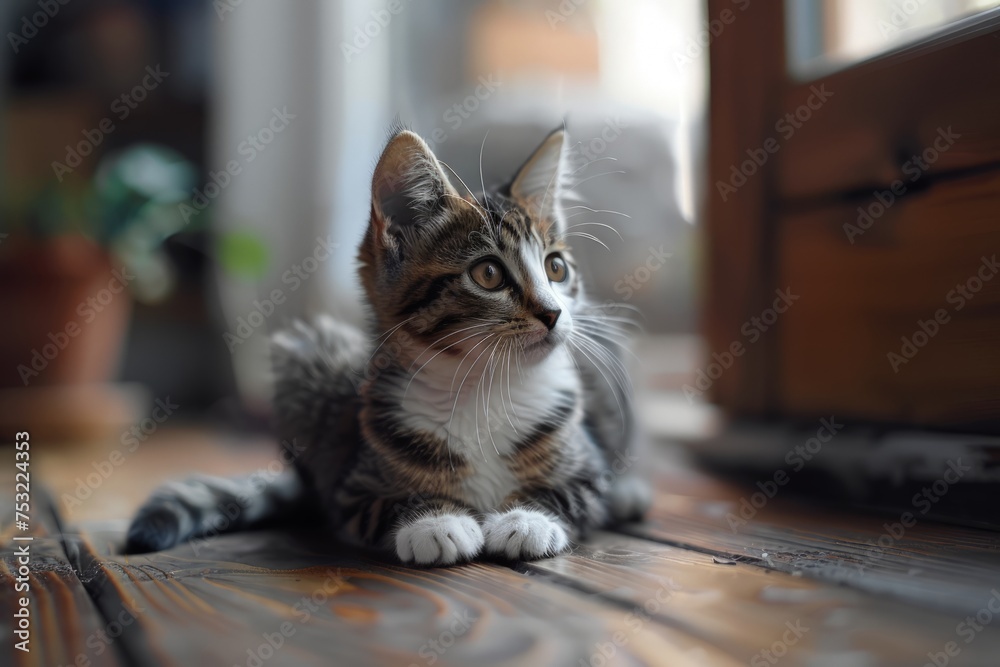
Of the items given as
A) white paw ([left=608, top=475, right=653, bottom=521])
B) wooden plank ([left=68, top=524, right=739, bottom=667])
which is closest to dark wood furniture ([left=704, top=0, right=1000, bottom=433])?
white paw ([left=608, top=475, right=653, bottom=521])

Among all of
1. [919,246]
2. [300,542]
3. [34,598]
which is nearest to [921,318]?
[919,246]

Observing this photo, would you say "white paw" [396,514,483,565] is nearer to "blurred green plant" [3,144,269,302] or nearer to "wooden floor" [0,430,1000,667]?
"wooden floor" [0,430,1000,667]

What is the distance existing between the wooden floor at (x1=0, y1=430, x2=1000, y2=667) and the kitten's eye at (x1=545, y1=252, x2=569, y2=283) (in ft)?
1.55

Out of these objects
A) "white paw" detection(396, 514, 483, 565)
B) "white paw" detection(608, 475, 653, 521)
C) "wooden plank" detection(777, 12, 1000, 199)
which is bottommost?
"white paw" detection(608, 475, 653, 521)

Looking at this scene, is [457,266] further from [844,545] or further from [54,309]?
[54,309]

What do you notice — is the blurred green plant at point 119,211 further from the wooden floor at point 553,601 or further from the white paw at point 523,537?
the white paw at point 523,537

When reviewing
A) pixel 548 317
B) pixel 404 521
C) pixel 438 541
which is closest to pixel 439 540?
pixel 438 541

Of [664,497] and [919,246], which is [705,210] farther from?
[664,497]

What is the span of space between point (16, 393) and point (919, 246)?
3.01 meters

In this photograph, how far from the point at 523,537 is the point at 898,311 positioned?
901 mm

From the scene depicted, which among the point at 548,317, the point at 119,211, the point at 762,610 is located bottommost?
the point at 762,610

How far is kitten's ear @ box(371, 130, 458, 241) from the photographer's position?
3.84ft

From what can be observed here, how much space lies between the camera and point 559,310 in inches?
45.0

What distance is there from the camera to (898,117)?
1413 mm
